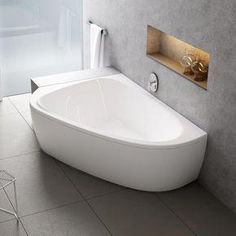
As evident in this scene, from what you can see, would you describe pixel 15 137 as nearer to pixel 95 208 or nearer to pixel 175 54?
pixel 95 208

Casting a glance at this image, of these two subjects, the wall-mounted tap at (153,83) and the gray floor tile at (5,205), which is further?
the wall-mounted tap at (153,83)

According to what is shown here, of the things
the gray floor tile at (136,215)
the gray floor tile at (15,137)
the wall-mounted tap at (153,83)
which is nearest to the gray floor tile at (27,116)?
the gray floor tile at (15,137)

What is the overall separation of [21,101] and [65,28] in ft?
2.82

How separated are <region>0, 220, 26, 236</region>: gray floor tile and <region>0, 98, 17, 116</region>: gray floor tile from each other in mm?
1644

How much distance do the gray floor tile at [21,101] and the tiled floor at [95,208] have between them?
0.94m

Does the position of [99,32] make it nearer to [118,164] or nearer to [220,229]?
[118,164]

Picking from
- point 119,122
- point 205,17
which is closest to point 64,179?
point 119,122

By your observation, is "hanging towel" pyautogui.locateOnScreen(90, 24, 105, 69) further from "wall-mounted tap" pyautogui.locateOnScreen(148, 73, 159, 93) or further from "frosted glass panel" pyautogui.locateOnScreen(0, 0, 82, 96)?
"wall-mounted tap" pyautogui.locateOnScreen(148, 73, 159, 93)

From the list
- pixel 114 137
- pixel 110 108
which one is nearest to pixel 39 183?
pixel 114 137

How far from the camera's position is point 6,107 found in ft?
16.0

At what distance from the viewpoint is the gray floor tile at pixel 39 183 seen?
350 centimetres

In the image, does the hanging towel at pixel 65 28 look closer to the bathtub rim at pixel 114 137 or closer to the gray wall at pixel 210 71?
the gray wall at pixel 210 71

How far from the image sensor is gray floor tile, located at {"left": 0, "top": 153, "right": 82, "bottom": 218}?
3496 millimetres

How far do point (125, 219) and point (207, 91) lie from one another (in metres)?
1.02
